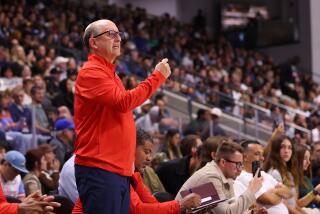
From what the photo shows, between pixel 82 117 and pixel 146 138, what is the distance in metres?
0.96

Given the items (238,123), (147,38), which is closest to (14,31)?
(238,123)

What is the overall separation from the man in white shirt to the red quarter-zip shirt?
2.05m

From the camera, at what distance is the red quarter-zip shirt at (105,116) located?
4059 mm

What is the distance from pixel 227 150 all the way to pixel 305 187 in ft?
8.65

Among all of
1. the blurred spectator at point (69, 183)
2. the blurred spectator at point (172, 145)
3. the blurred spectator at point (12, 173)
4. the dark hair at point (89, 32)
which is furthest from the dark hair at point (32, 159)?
the dark hair at point (89, 32)

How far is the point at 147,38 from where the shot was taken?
2088cm

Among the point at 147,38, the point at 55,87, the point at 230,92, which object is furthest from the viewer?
the point at 147,38

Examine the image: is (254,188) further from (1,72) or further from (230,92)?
(230,92)

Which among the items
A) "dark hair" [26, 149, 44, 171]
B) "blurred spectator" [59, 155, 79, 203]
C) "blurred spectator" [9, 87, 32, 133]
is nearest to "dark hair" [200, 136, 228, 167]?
"blurred spectator" [59, 155, 79, 203]

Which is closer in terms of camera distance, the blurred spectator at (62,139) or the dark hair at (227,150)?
the dark hair at (227,150)

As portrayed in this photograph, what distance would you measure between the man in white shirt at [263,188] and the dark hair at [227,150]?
0.68 metres

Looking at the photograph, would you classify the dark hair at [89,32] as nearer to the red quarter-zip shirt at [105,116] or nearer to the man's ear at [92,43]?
the man's ear at [92,43]

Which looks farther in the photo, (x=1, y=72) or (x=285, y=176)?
(x=1, y=72)

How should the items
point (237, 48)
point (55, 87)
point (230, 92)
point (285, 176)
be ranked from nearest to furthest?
point (285, 176) → point (55, 87) → point (230, 92) → point (237, 48)
